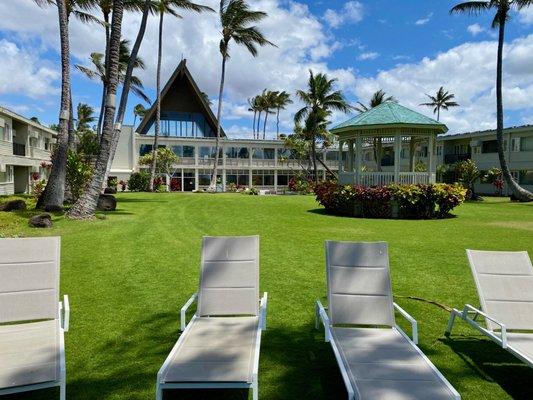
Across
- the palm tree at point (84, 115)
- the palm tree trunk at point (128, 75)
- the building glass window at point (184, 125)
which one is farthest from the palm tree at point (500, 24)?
the palm tree at point (84, 115)

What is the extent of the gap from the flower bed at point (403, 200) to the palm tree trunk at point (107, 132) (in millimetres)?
9768

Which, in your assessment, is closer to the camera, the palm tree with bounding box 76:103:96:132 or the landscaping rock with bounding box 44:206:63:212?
the landscaping rock with bounding box 44:206:63:212

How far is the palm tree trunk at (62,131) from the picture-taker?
15547mm

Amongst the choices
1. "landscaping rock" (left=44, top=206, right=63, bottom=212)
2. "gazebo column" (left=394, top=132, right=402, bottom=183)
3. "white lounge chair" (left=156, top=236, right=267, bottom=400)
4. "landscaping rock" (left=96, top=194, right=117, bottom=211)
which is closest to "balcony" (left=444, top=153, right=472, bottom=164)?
"gazebo column" (left=394, top=132, right=402, bottom=183)

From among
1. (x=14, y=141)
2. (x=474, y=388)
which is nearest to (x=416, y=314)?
(x=474, y=388)

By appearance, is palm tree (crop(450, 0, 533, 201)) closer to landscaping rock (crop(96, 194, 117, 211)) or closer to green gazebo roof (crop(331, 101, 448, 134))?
green gazebo roof (crop(331, 101, 448, 134))

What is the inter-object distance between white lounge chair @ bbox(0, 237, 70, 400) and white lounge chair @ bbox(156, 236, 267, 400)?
100 centimetres

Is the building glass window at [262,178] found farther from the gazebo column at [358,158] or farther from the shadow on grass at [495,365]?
the shadow on grass at [495,365]

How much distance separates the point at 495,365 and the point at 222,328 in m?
2.76

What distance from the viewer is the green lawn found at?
12.5ft

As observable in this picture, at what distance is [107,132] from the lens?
14.5 m

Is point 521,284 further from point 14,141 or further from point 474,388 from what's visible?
point 14,141

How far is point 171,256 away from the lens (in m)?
8.95

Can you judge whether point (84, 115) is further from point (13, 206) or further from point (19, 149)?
point (13, 206)
